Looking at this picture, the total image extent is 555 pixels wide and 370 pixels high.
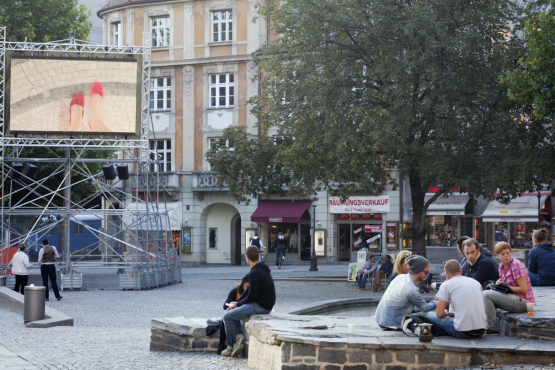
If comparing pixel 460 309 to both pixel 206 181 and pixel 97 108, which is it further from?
pixel 206 181

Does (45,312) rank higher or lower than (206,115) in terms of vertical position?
lower

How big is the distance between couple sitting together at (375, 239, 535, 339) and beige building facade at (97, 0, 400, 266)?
31.6 meters

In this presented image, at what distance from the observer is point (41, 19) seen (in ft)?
118

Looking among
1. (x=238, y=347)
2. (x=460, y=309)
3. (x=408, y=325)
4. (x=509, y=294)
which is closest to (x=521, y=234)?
(x=509, y=294)

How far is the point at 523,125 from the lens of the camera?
21594 millimetres

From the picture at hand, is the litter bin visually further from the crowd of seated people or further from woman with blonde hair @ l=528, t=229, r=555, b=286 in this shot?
woman with blonde hair @ l=528, t=229, r=555, b=286

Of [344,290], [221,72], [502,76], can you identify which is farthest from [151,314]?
[221,72]

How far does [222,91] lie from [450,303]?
35.5 meters

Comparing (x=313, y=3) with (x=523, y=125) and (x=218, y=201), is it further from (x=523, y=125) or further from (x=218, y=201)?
(x=218, y=201)

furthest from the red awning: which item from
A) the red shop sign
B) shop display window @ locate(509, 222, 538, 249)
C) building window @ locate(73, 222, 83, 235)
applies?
building window @ locate(73, 222, 83, 235)

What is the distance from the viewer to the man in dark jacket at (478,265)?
1121 cm

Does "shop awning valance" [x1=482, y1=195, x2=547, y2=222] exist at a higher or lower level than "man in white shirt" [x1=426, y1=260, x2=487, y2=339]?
higher

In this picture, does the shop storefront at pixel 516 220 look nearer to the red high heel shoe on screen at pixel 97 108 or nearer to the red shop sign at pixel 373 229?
the red shop sign at pixel 373 229

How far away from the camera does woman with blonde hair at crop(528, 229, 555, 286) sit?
14023 mm
